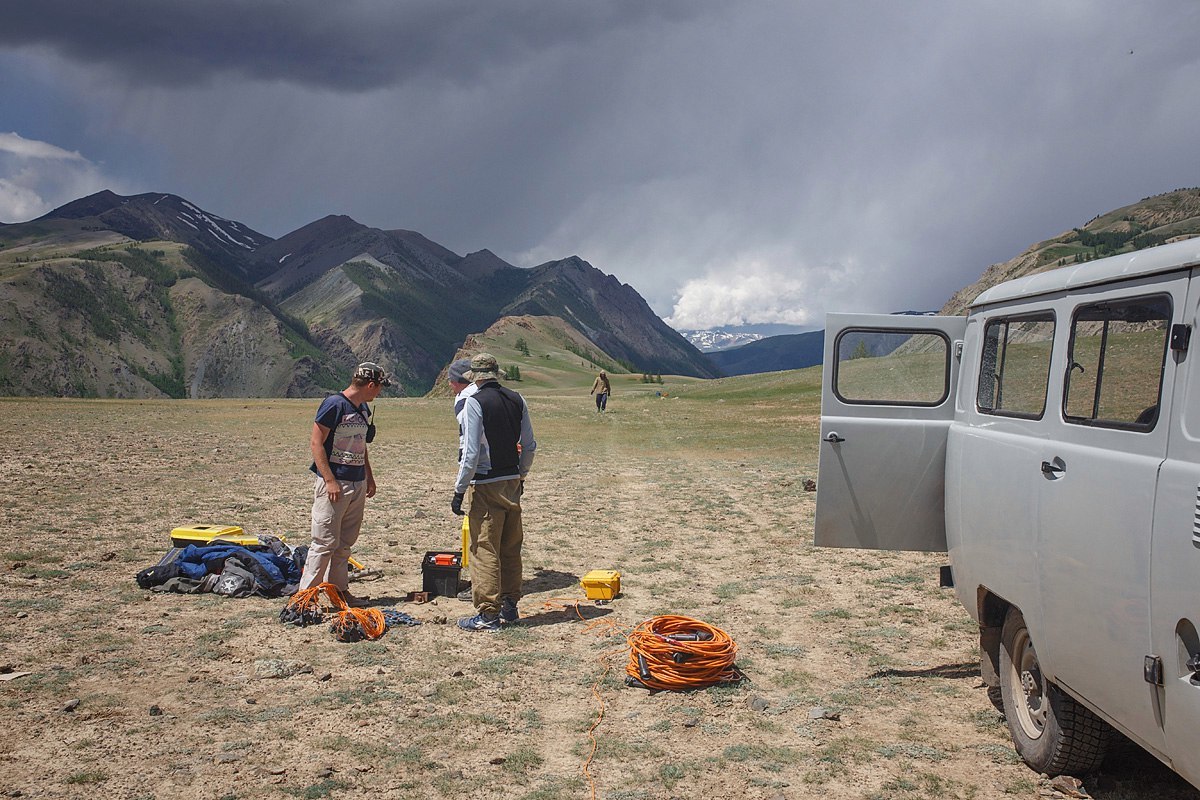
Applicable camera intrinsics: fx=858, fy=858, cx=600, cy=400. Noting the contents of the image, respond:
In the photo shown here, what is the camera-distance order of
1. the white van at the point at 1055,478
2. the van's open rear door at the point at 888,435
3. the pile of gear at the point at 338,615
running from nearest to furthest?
the white van at the point at 1055,478
the van's open rear door at the point at 888,435
the pile of gear at the point at 338,615

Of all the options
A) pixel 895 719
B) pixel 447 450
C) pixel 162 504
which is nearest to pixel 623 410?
pixel 447 450

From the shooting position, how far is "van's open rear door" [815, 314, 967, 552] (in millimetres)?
6883

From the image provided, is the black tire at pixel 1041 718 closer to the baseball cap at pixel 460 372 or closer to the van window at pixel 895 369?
the van window at pixel 895 369

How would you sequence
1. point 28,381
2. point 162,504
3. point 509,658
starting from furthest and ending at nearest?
point 28,381 < point 162,504 < point 509,658

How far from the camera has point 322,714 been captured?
6.35 metres

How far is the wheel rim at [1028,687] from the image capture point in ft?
17.8

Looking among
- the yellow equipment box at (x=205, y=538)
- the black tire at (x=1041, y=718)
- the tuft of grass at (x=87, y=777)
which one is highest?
the black tire at (x=1041, y=718)

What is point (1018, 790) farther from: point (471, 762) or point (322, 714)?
point (322, 714)

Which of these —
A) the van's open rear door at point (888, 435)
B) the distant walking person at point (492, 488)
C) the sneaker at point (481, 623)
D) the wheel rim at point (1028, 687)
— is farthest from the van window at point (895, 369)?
the sneaker at point (481, 623)

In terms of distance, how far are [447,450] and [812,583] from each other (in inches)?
680

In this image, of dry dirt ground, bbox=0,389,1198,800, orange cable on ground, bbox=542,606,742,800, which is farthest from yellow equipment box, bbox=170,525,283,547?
orange cable on ground, bbox=542,606,742,800

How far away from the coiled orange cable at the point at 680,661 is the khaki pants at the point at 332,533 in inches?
130

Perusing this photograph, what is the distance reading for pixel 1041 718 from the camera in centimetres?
539

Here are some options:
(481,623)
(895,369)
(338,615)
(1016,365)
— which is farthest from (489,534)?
(1016,365)
